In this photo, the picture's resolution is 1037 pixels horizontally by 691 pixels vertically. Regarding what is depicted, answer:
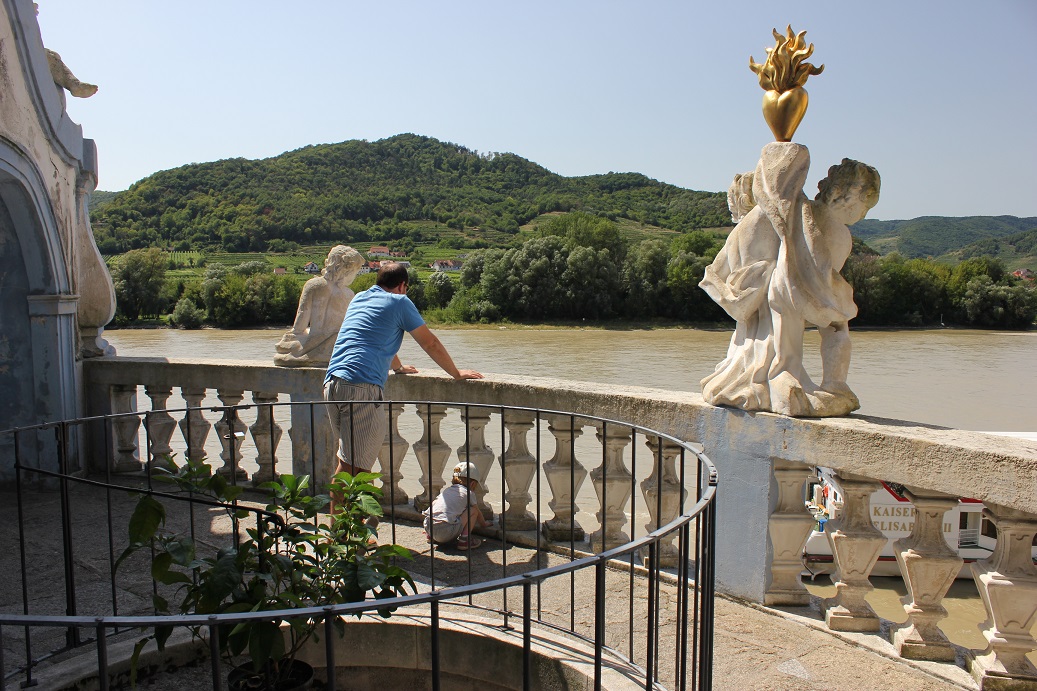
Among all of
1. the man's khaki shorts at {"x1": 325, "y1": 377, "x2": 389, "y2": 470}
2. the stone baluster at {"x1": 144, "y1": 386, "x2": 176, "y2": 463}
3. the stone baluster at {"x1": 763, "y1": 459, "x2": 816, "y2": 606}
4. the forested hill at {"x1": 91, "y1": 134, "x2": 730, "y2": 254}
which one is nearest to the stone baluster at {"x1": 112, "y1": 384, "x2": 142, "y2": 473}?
the stone baluster at {"x1": 144, "y1": 386, "x2": 176, "y2": 463}

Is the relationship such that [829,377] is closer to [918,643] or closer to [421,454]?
[918,643]

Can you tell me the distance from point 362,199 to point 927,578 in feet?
310

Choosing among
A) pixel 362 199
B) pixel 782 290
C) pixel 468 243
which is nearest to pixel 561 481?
pixel 782 290

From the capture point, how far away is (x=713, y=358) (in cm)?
4428

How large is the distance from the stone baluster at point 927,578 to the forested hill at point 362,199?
77673 mm

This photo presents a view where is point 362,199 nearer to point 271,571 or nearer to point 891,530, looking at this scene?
point 891,530

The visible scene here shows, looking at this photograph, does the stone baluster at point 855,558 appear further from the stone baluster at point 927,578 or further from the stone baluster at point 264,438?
the stone baluster at point 264,438

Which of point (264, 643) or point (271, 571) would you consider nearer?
point (264, 643)

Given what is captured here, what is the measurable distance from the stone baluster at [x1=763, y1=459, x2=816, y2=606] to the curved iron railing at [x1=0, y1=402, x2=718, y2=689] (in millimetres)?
343

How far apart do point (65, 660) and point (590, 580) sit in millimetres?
2196

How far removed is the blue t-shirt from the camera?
4.39 m

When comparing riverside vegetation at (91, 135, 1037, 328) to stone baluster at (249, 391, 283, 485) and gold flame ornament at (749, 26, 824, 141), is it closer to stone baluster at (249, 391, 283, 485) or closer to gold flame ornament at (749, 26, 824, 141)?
stone baluster at (249, 391, 283, 485)

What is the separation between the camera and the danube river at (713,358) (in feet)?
111

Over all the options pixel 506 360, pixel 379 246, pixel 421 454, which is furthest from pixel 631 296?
pixel 421 454
